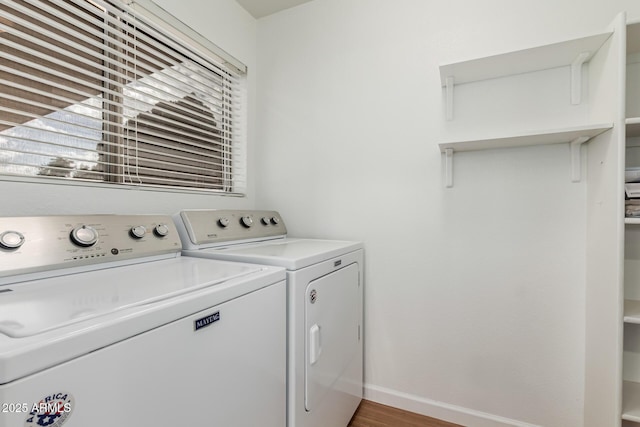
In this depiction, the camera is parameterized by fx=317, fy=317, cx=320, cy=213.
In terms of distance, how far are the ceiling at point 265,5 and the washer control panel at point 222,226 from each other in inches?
56.1

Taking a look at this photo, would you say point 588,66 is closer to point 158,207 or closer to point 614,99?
point 614,99

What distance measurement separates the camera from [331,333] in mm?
1462

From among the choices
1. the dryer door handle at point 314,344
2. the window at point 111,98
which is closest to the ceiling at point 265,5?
the window at point 111,98

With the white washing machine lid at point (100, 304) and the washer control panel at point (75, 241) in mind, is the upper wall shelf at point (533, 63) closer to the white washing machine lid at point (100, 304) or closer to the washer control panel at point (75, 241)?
the white washing machine lid at point (100, 304)

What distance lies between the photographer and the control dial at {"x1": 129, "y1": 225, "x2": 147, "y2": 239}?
4.08 feet

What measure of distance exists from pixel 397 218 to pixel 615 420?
3.98ft

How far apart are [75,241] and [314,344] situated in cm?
93

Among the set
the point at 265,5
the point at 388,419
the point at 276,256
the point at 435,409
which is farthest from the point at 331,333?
the point at 265,5

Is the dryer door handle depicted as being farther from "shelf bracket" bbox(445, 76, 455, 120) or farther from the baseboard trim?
"shelf bracket" bbox(445, 76, 455, 120)

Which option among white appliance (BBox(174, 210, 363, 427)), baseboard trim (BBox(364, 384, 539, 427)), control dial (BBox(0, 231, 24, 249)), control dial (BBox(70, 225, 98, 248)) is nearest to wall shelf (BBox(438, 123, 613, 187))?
white appliance (BBox(174, 210, 363, 427))

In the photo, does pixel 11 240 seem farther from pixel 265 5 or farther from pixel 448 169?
pixel 265 5

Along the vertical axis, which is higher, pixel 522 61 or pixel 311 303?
pixel 522 61

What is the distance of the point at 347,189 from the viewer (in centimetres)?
201

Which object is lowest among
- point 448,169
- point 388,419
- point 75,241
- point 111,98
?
point 388,419
